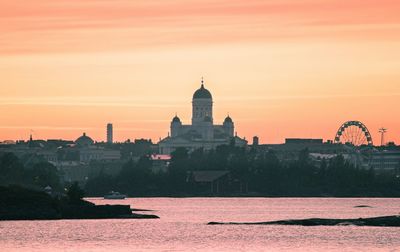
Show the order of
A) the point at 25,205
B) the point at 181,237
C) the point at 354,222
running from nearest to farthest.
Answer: the point at 181,237 < the point at 354,222 < the point at 25,205

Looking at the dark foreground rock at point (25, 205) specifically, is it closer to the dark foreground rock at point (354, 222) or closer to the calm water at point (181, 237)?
the calm water at point (181, 237)

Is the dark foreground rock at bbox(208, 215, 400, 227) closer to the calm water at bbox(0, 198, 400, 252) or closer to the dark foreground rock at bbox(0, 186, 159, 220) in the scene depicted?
the calm water at bbox(0, 198, 400, 252)

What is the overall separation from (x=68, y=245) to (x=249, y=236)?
2098 centimetres

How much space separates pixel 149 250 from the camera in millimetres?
149500

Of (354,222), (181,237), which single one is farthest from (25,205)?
(354,222)

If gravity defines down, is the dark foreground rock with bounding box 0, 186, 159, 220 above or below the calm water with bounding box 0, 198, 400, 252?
above

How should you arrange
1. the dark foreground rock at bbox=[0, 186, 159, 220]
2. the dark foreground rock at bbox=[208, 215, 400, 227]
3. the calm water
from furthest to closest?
the dark foreground rock at bbox=[0, 186, 159, 220], the dark foreground rock at bbox=[208, 215, 400, 227], the calm water

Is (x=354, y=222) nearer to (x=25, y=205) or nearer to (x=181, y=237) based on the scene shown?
(x=181, y=237)

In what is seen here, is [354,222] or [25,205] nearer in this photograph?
[354,222]

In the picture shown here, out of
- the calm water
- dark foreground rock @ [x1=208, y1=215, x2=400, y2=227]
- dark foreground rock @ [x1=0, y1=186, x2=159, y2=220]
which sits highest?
dark foreground rock @ [x1=0, y1=186, x2=159, y2=220]

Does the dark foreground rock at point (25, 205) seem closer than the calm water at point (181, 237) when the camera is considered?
No

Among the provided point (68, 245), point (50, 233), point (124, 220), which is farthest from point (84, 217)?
point (68, 245)

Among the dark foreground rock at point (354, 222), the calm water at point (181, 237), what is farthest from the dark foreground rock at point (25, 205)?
the dark foreground rock at point (354, 222)

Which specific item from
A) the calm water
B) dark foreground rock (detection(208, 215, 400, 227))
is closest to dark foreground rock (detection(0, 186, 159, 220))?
the calm water
